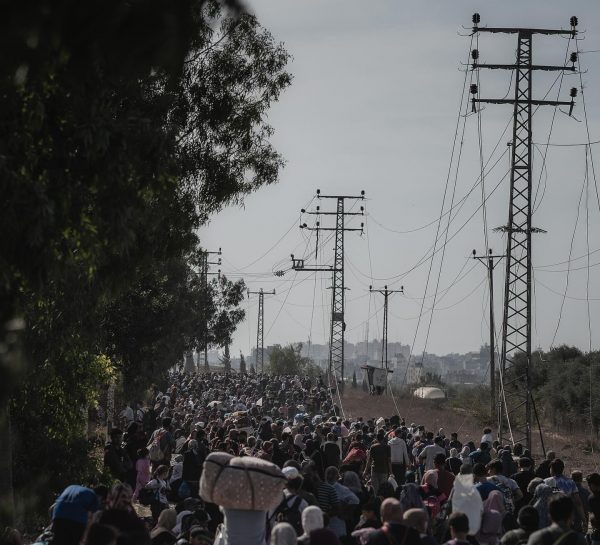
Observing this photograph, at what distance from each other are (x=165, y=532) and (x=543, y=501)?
15.9 feet

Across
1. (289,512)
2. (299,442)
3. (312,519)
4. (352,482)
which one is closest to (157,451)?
(299,442)

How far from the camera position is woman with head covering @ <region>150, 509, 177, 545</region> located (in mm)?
10711

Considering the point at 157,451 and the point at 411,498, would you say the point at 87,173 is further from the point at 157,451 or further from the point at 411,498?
→ the point at 157,451

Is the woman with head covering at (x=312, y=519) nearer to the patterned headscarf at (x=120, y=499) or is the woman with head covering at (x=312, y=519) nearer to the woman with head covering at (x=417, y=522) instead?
the woman with head covering at (x=417, y=522)

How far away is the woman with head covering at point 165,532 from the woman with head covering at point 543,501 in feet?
14.6

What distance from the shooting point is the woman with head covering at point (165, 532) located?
422 inches

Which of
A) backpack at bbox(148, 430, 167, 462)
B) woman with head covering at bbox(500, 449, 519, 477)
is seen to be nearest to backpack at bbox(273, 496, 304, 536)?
woman with head covering at bbox(500, 449, 519, 477)

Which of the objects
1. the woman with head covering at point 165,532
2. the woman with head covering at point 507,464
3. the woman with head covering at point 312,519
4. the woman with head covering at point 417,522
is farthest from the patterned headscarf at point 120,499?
the woman with head covering at point 507,464

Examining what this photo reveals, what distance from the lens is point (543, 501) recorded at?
13.5m

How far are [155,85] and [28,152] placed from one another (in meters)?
6.85

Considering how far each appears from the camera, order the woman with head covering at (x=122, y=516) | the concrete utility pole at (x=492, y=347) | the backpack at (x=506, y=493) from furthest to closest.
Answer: the concrete utility pole at (x=492, y=347)
the backpack at (x=506, y=493)
the woman with head covering at (x=122, y=516)

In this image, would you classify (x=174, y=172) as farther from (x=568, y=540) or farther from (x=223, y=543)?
(x=568, y=540)

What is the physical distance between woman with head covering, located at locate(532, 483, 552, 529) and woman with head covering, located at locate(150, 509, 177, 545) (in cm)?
444

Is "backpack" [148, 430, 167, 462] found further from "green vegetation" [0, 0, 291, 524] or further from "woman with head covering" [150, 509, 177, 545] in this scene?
"woman with head covering" [150, 509, 177, 545]
